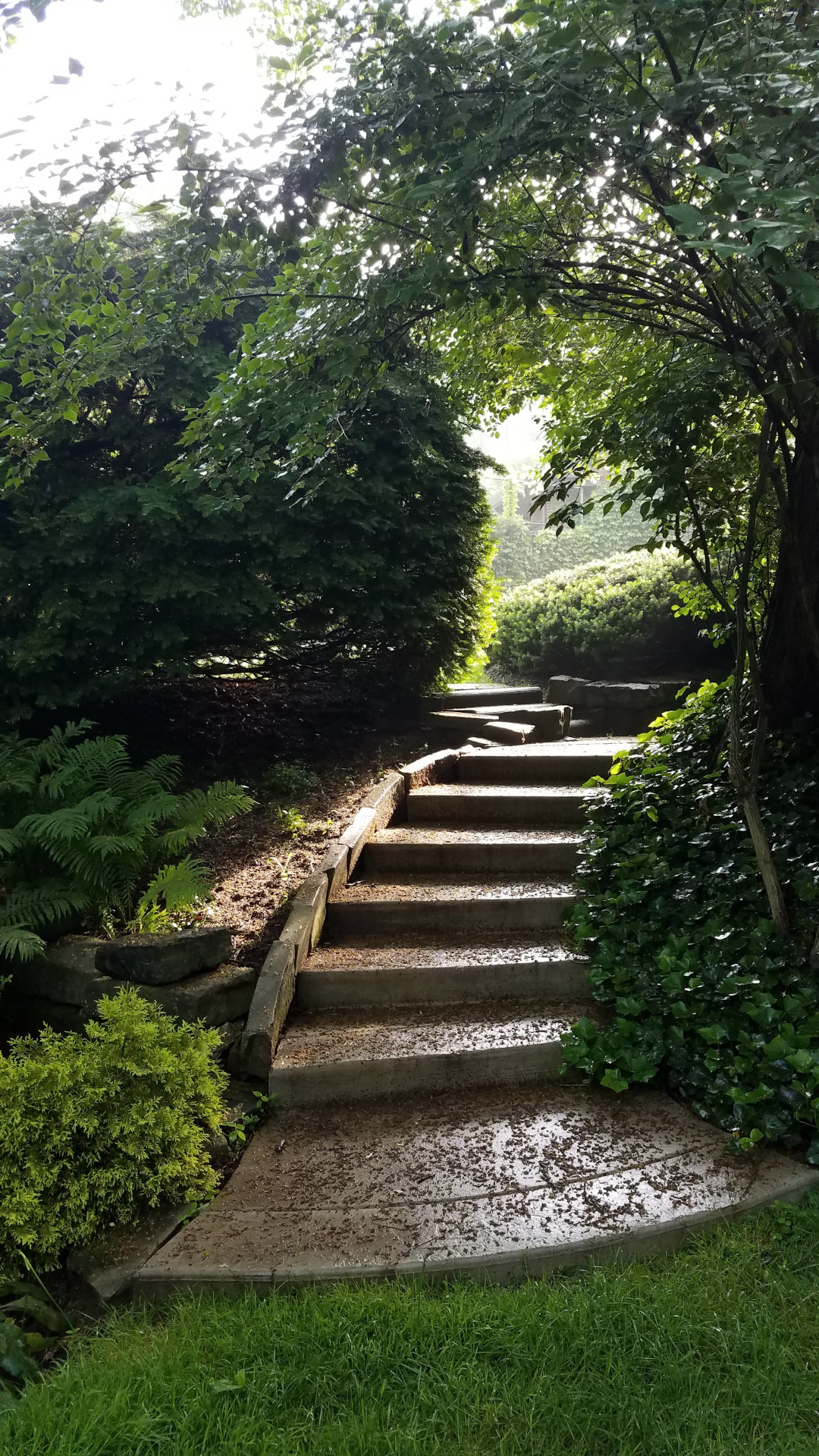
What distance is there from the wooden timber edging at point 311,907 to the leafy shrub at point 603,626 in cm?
394

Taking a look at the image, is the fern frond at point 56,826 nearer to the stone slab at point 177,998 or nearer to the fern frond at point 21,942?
the fern frond at point 21,942

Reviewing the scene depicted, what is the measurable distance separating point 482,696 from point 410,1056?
505 centimetres

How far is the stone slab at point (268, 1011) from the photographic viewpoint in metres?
3.51

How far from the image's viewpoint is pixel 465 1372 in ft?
7.17

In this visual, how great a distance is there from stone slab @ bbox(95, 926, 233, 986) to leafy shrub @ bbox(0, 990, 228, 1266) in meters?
0.48

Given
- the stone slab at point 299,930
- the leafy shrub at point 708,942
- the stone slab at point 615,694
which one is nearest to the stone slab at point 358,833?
the stone slab at point 299,930

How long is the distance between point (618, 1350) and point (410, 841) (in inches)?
120

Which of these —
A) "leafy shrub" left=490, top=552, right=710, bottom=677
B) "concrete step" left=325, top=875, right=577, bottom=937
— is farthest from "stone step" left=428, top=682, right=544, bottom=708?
"concrete step" left=325, top=875, right=577, bottom=937

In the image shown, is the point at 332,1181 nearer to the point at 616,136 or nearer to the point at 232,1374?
the point at 232,1374

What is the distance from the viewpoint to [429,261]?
2643 mm

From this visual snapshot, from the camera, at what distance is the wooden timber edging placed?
11.6 ft

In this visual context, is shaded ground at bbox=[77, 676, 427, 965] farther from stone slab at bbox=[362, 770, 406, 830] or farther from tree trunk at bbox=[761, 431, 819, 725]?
tree trunk at bbox=[761, 431, 819, 725]

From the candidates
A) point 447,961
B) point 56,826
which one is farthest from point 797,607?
point 56,826

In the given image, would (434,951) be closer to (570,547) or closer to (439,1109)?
(439,1109)
